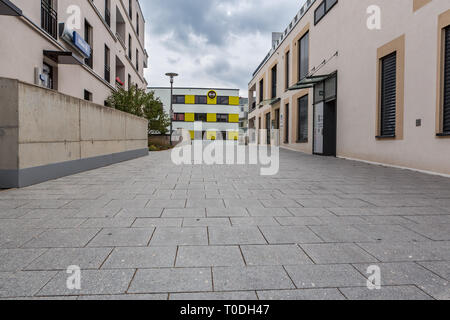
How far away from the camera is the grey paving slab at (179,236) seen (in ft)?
10.1

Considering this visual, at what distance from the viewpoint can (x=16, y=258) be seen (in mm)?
2631

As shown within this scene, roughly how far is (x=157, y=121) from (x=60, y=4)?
8.84 metres

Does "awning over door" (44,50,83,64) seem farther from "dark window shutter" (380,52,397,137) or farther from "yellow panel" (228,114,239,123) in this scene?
"yellow panel" (228,114,239,123)

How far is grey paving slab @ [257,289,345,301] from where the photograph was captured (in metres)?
2.03

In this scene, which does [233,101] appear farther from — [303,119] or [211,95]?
[303,119]

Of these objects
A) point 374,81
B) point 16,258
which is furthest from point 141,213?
point 374,81

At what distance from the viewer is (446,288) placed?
2172 mm

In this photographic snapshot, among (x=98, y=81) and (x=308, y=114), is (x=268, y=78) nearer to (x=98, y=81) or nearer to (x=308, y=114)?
(x=308, y=114)

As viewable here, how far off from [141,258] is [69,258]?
63cm

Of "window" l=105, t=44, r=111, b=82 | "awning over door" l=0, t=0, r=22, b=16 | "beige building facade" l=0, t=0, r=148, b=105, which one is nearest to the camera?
"awning over door" l=0, t=0, r=22, b=16

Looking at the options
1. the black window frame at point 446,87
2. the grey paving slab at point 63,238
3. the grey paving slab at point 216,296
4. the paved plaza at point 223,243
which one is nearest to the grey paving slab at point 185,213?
the paved plaza at point 223,243

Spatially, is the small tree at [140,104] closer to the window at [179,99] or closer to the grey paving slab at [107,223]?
the grey paving slab at [107,223]

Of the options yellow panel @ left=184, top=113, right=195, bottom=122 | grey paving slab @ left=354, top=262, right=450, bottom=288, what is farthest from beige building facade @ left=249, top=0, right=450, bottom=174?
yellow panel @ left=184, top=113, right=195, bottom=122

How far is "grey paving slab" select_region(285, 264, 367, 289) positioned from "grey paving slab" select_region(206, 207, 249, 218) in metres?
1.71
